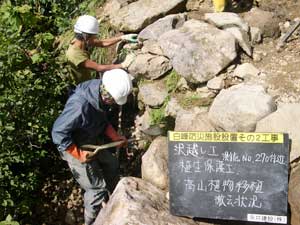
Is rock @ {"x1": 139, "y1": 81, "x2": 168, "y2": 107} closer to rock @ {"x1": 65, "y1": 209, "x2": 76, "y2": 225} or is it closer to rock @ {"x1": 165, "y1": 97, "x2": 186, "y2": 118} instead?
rock @ {"x1": 165, "y1": 97, "x2": 186, "y2": 118}

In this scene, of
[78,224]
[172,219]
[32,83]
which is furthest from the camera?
[78,224]

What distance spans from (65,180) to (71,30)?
241 centimetres

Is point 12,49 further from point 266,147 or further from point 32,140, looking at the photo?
point 266,147

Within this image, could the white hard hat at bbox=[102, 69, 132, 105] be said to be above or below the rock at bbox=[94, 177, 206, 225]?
above

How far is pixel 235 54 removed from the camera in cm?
537

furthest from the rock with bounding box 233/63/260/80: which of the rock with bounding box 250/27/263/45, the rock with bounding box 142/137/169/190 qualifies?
the rock with bounding box 142/137/169/190

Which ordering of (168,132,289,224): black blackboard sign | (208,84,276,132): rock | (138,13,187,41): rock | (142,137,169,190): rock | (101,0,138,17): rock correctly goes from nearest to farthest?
(168,132,289,224): black blackboard sign
(208,84,276,132): rock
(142,137,169,190): rock
(138,13,187,41): rock
(101,0,138,17): rock

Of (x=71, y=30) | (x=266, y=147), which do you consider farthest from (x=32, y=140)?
(x=266, y=147)

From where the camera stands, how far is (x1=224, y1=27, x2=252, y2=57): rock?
5512 millimetres

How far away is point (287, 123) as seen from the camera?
4.39 meters

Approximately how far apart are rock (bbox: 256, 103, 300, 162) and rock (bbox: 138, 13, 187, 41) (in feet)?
7.22

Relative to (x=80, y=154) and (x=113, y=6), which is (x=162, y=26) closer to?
(x=113, y=6)

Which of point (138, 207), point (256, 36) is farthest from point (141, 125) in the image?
point (138, 207)

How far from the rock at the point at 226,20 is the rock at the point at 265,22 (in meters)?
0.20
